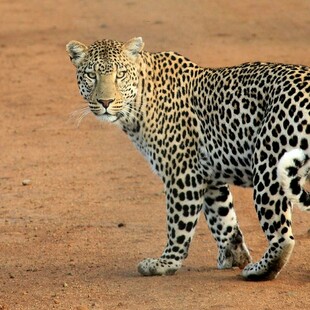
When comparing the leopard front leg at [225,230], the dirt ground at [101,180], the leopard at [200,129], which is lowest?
the dirt ground at [101,180]

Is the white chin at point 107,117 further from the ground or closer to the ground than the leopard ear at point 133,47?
closer to the ground

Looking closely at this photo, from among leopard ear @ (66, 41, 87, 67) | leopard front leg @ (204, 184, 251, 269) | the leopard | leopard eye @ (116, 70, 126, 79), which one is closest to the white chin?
the leopard

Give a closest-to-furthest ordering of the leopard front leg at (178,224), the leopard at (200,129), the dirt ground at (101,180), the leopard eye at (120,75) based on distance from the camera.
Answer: the leopard at (200,129), the dirt ground at (101,180), the leopard front leg at (178,224), the leopard eye at (120,75)

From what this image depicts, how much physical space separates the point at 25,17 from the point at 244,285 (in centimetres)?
1626

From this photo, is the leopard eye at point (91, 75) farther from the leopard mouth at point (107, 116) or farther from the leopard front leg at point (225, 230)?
the leopard front leg at point (225, 230)

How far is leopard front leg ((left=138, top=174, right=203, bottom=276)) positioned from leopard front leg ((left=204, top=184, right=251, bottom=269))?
23 centimetres

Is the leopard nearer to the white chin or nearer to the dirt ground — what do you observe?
the white chin

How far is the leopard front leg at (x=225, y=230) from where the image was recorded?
1098 cm

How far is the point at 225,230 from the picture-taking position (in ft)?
36.1

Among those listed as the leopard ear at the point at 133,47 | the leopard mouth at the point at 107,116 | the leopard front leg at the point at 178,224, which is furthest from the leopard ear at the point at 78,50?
the leopard front leg at the point at 178,224

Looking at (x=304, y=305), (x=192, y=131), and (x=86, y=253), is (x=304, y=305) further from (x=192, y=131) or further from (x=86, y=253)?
(x=86, y=253)

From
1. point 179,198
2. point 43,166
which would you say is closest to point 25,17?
point 43,166

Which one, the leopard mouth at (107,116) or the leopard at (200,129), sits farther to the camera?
the leopard mouth at (107,116)

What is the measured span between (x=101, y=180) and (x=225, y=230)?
11.9 feet
